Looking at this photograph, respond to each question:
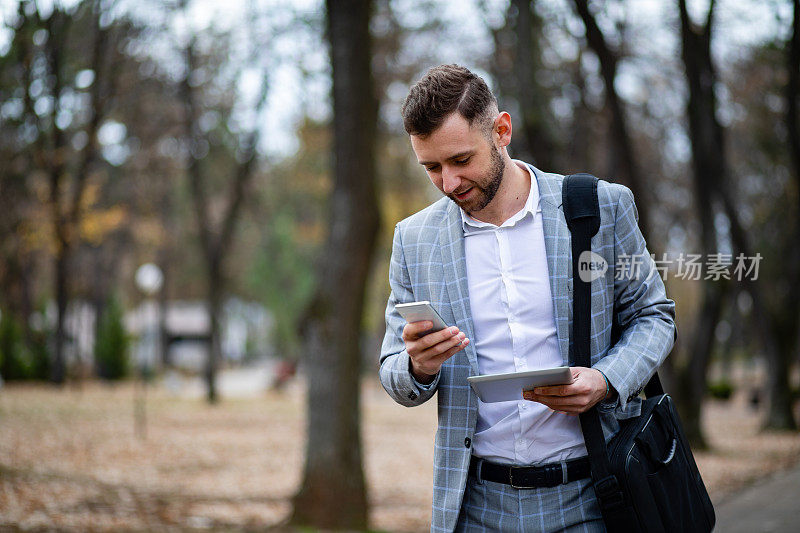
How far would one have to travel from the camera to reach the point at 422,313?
227cm

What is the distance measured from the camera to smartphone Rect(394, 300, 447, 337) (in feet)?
7.34

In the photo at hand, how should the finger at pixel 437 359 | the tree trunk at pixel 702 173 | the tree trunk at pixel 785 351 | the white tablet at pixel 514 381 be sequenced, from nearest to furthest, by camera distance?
the white tablet at pixel 514 381
the finger at pixel 437 359
the tree trunk at pixel 702 173
the tree trunk at pixel 785 351

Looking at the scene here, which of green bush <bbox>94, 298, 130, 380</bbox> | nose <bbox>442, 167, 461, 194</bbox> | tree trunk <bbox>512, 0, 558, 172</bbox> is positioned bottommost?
green bush <bbox>94, 298, 130, 380</bbox>

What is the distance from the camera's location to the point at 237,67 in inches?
834

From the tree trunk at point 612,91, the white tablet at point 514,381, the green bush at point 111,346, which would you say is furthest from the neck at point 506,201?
the green bush at point 111,346

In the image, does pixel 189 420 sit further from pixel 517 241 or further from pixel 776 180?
pixel 517 241

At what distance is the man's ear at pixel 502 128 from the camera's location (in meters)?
2.60

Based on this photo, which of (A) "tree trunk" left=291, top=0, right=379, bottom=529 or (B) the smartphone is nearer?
(B) the smartphone

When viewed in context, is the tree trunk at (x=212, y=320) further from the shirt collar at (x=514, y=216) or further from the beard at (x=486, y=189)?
the beard at (x=486, y=189)

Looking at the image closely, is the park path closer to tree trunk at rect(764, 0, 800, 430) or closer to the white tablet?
tree trunk at rect(764, 0, 800, 430)

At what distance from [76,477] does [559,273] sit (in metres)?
10.8

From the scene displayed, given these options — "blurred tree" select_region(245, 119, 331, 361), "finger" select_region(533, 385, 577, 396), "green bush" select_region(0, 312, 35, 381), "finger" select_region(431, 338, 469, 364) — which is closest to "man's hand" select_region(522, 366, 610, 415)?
"finger" select_region(533, 385, 577, 396)

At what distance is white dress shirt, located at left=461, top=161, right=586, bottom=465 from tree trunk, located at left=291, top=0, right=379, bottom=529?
5880 millimetres

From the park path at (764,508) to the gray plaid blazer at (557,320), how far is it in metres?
6.45
